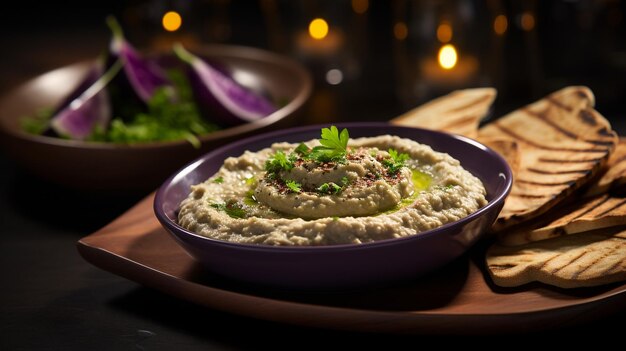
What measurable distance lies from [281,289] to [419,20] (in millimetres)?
3432

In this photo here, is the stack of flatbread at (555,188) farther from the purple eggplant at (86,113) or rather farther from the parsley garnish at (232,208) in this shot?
the purple eggplant at (86,113)

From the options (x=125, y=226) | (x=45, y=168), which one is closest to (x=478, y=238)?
(x=125, y=226)

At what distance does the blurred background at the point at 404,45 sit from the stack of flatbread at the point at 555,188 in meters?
1.14

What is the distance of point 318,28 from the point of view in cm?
678

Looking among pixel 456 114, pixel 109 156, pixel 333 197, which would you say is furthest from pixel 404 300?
pixel 109 156

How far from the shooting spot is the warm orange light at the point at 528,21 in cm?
587

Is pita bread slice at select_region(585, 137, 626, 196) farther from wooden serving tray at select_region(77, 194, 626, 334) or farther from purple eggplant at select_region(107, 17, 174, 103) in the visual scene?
purple eggplant at select_region(107, 17, 174, 103)

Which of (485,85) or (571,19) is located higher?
(571,19)

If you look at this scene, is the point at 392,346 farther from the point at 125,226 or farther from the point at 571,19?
the point at 571,19

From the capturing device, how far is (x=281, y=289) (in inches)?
116

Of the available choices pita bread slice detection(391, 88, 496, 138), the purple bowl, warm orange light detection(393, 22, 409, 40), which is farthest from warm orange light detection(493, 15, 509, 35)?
the purple bowl

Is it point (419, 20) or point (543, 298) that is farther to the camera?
point (419, 20)

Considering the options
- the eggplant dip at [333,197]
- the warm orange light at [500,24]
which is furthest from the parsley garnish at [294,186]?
the warm orange light at [500,24]

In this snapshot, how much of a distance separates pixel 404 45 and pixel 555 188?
3.03m
